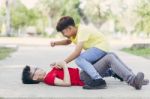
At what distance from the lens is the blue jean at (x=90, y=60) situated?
9.88m

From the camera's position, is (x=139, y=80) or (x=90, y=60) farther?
(x=90, y=60)

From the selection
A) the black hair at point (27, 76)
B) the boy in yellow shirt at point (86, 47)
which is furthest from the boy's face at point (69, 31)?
the black hair at point (27, 76)

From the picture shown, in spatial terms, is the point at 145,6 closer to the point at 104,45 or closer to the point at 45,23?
the point at 104,45

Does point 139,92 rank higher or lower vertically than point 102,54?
lower

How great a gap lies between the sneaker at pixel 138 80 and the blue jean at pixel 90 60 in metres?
0.60

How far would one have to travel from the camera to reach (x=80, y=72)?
1016 cm

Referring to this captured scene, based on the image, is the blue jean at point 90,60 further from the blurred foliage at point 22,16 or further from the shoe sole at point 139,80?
the blurred foliage at point 22,16

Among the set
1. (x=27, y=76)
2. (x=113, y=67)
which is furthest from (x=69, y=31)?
(x=27, y=76)

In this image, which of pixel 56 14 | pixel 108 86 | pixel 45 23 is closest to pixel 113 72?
pixel 108 86

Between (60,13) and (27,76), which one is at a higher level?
(60,13)

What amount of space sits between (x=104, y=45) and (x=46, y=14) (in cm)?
9558

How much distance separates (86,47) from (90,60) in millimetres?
255

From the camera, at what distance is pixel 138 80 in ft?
31.7

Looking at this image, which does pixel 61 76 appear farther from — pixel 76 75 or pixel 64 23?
pixel 64 23
